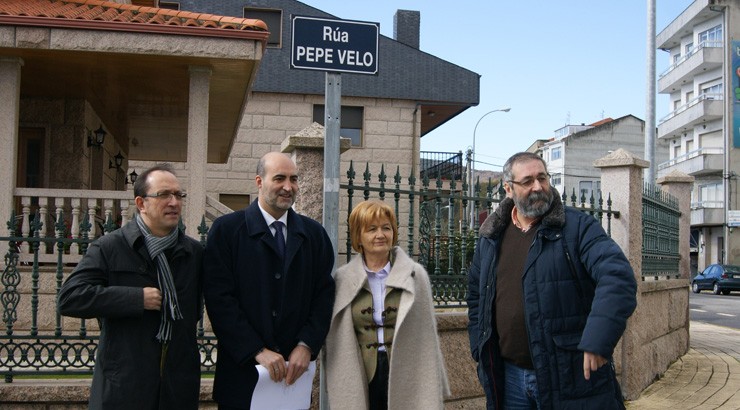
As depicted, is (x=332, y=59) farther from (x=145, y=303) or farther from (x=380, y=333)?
(x=145, y=303)

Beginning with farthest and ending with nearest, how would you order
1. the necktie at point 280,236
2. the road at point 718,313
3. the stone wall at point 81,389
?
the road at point 718,313, the stone wall at point 81,389, the necktie at point 280,236

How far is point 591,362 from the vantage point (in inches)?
143

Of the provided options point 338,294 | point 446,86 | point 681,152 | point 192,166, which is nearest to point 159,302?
point 338,294

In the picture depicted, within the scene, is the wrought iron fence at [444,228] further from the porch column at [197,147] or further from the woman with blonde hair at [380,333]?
the porch column at [197,147]

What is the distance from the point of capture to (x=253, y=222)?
4.02 meters

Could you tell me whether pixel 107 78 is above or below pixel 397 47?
below

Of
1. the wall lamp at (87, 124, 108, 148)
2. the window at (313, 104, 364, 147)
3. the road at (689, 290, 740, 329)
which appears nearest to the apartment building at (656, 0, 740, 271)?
the road at (689, 290, 740, 329)

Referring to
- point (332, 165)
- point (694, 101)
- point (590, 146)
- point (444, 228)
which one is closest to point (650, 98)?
point (444, 228)

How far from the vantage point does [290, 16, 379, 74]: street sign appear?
14.2ft

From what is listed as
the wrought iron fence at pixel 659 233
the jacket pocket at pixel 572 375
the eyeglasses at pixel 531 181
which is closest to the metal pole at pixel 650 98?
the wrought iron fence at pixel 659 233

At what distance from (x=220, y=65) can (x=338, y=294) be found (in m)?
6.85

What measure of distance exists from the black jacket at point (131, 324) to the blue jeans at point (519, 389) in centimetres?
159

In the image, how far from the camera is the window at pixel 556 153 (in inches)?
2721

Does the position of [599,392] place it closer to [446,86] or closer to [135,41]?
[135,41]
